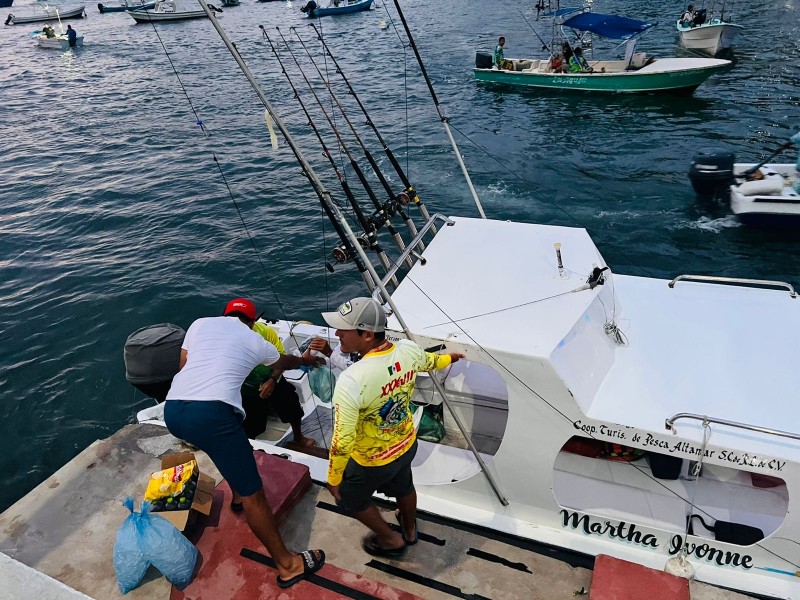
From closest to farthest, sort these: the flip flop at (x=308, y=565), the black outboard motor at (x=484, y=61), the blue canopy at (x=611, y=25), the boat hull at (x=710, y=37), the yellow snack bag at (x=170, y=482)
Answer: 1. the flip flop at (x=308, y=565)
2. the yellow snack bag at (x=170, y=482)
3. the blue canopy at (x=611, y=25)
4. the black outboard motor at (x=484, y=61)
5. the boat hull at (x=710, y=37)

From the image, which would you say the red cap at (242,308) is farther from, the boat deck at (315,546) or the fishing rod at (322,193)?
the boat deck at (315,546)

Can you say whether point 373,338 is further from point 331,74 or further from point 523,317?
point 331,74

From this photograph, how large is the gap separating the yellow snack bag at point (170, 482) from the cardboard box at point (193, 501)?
0.13m

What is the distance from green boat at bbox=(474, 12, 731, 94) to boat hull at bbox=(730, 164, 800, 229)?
957 centimetres

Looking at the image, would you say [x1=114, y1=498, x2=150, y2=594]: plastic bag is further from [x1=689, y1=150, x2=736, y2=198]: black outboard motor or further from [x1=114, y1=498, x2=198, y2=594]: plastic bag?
[x1=689, y1=150, x2=736, y2=198]: black outboard motor

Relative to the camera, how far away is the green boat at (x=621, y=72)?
18859mm

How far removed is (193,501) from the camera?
425cm

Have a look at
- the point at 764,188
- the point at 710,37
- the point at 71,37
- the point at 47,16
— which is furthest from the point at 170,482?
the point at 47,16

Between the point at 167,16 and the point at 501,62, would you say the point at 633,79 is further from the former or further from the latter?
the point at 167,16

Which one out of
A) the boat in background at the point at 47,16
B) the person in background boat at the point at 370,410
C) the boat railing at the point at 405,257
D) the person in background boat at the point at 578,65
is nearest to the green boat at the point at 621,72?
the person in background boat at the point at 578,65

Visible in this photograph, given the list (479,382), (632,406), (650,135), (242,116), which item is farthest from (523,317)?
(242,116)

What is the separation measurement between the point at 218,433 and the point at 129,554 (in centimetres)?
120

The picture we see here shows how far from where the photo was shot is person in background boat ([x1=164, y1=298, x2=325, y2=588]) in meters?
3.33

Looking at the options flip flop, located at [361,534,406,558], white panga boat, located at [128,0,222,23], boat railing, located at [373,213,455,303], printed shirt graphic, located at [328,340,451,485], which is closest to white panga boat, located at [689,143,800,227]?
boat railing, located at [373,213,455,303]
